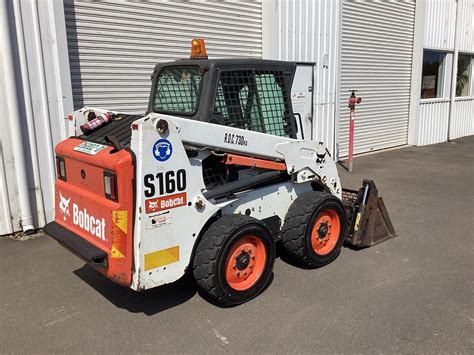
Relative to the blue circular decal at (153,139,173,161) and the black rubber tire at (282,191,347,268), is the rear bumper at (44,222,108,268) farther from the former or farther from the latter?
the black rubber tire at (282,191,347,268)

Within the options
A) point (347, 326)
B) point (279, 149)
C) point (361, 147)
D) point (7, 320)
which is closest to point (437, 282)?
point (347, 326)

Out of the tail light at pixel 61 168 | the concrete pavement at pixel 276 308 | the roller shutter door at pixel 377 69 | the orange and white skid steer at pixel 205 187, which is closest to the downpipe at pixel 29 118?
the concrete pavement at pixel 276 308

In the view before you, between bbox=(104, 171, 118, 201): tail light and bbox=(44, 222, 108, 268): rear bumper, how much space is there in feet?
1.54

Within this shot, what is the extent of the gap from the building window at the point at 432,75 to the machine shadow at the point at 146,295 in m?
11.5

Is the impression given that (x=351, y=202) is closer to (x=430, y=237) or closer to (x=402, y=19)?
(x=430, y=237)

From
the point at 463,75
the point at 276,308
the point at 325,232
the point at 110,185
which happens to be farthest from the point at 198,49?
the point at 463,75

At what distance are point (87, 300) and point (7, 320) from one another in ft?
2.19

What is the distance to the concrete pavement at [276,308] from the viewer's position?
3271 millimetres

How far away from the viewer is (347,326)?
11.4 feet

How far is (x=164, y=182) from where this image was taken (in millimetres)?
3289

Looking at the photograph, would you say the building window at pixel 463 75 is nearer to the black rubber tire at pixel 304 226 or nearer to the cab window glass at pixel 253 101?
the black rubber tire at pixel 304 226

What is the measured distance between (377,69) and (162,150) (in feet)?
32.4

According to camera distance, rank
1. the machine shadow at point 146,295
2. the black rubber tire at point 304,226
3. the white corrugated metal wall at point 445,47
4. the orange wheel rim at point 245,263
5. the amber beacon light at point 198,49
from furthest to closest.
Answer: the white corrugated metal wall at point 445,47 → the black rubber tire at point 304,226 → the amber beacon light at point 198,49 → the machine shadow at point 146,295 → the orange wheel rim at point 245,263

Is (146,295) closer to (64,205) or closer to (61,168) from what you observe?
(64,205)
